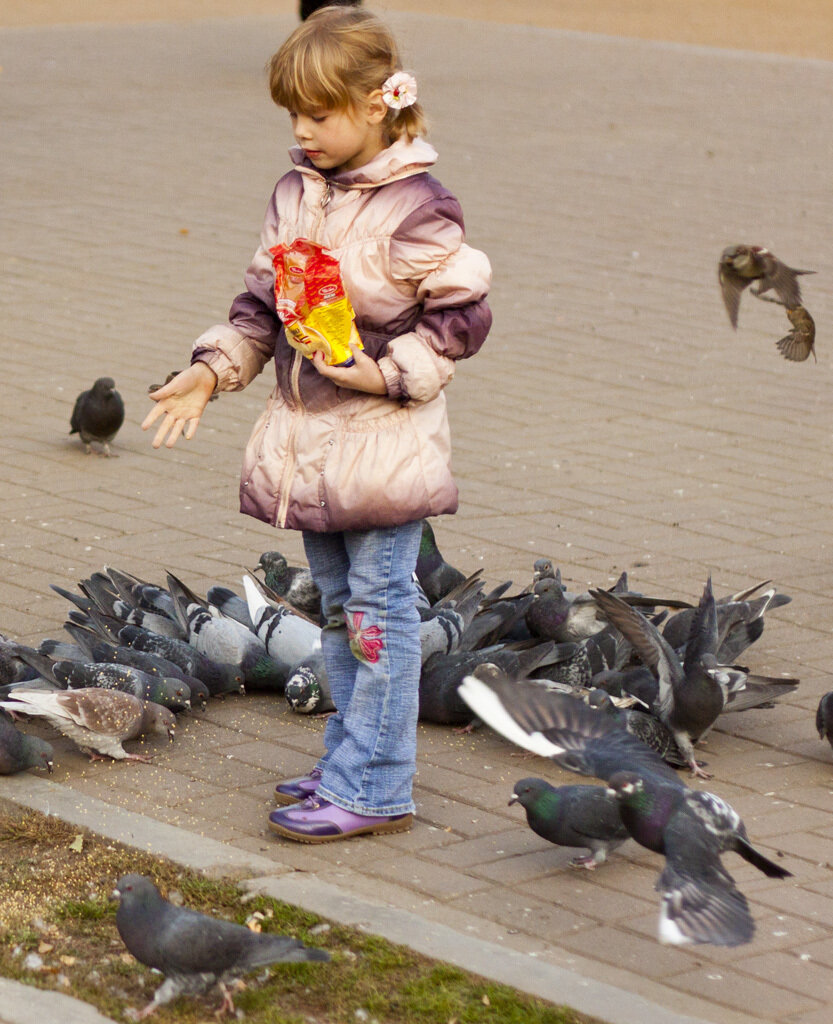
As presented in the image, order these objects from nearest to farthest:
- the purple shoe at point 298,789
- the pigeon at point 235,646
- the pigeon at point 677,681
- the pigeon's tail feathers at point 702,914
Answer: the pigeon's tail feathers at point 702,914 → the purple shoe at point 298,789 → the pigeon at point 677,681 → the pigeon at point 235,646

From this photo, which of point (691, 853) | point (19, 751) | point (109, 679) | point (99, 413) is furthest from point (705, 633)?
point (99, 413)

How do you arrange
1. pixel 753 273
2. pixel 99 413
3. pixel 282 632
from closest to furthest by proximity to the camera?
pixel 753 273
pixel 282 632
pixel 99 413

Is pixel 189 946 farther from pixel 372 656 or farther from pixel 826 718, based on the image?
pixel 826 718

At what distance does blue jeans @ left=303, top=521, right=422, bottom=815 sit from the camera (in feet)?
12.9

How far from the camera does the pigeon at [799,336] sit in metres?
5.13

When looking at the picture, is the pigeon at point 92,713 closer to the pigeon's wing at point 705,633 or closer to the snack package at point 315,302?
the snack package at point 315,302

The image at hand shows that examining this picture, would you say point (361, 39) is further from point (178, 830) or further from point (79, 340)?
point (79, 340)

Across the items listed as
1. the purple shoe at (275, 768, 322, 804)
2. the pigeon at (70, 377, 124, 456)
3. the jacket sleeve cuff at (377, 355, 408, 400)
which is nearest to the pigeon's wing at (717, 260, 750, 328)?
the jacket sleeve cuff at (377, 355, 408, 400)

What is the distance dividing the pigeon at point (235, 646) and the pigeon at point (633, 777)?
1549 mm

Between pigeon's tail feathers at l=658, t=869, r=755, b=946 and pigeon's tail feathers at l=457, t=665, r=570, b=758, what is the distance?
41 centimetres

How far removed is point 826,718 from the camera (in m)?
4.59

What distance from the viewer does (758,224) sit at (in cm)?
1298

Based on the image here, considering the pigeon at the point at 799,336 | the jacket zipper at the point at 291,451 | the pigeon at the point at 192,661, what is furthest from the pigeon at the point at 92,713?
the pigeon at the point at 799,336

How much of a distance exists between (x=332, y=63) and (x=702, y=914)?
6.43ft
